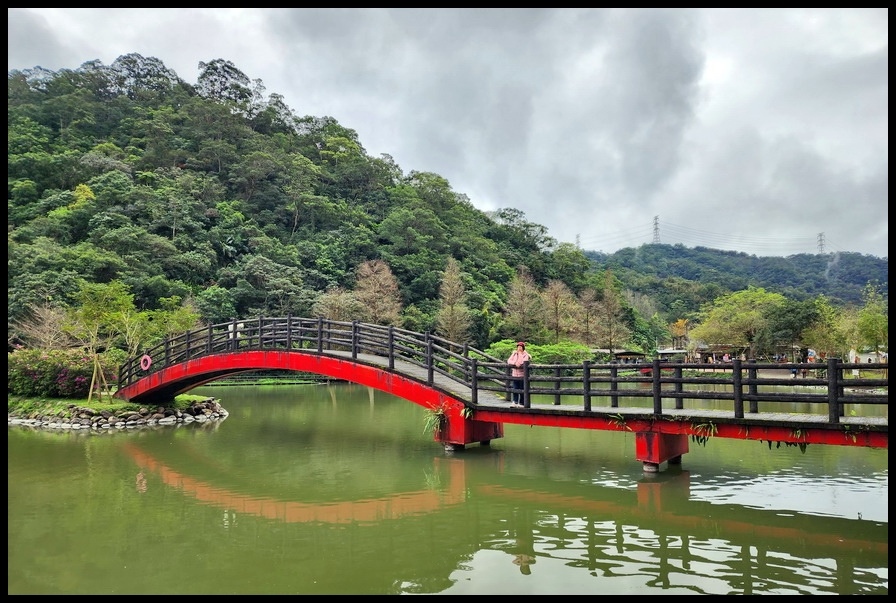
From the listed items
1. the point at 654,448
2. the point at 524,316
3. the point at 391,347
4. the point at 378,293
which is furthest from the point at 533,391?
the point at 524,316

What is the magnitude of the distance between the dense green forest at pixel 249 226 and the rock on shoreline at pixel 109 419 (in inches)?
441

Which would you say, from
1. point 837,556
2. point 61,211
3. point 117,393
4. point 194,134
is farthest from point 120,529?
point 194,134

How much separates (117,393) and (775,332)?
42.5m

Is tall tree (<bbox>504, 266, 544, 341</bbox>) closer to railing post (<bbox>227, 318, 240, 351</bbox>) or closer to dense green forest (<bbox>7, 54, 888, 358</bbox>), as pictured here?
dense green forest (<bbox>7, 54, 888, 358</bbox>)

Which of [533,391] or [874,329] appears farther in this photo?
[874,329]

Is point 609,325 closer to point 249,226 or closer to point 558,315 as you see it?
point 558,315

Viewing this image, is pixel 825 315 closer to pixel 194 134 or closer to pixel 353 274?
pixel 353 274

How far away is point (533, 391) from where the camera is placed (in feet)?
37.9

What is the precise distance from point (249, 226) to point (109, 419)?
1245 inches

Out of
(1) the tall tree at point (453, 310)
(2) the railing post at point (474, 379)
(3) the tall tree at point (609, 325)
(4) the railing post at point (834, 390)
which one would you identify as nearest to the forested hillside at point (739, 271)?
(3) the tall tree at point (609, 325)

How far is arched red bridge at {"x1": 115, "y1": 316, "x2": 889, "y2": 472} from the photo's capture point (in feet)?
27.4

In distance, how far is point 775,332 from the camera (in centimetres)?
4194

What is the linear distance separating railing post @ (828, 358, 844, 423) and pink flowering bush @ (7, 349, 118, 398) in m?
21.2

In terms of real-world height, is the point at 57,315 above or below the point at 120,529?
above
